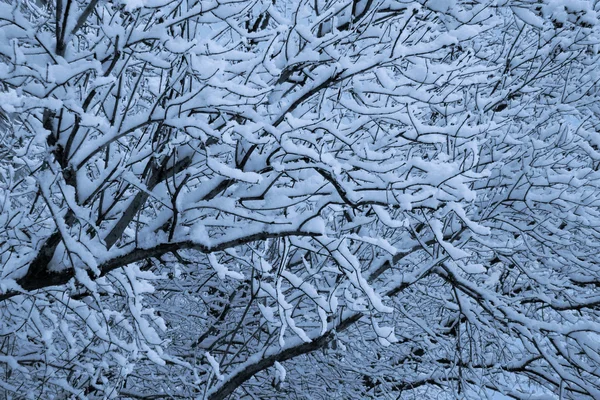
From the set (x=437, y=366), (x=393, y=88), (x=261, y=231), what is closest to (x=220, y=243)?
(x=261, y=231)

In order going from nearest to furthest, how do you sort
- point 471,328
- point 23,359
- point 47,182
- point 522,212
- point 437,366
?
point 47,182
point 23,359
point 522,212
point 471,328
point 437,366

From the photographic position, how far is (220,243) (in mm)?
3053

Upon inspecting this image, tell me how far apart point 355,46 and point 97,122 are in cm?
175

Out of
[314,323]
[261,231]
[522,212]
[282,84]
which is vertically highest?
[522,212]

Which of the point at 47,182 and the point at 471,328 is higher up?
the point at 471,328

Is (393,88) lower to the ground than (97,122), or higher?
higher

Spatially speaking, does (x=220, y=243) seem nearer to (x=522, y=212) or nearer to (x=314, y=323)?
(x=314, y=323)

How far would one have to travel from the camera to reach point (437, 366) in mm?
6629

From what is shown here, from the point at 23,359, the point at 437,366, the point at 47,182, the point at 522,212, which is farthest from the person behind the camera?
the point at 437,366

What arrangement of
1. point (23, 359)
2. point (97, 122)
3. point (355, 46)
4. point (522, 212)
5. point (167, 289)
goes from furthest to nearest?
point (167, 289)
point (522, 212)
point (23, 359)
point (355, 46)
point (97, 122)

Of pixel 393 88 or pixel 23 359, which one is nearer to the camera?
pixel 393 88

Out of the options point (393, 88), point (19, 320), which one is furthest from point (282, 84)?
point (19, 320)

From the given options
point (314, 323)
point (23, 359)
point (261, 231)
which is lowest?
point (23, 359)

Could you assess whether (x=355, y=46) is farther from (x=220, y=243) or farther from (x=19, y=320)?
(x=19, y=320)
